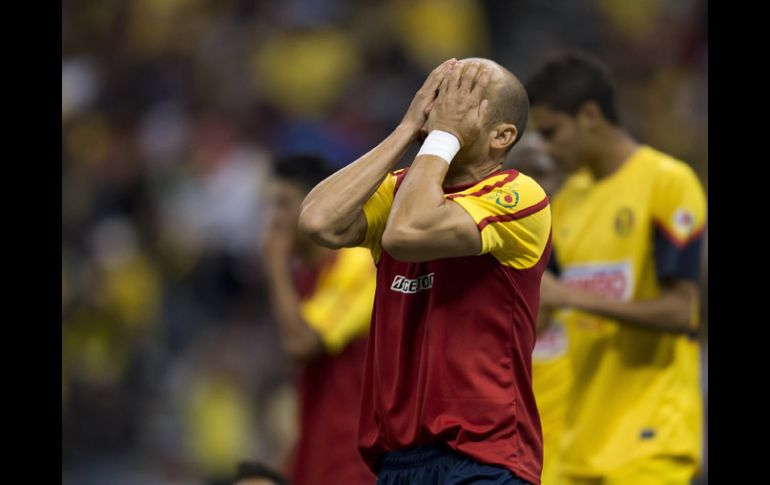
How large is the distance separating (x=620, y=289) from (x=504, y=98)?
226 cm

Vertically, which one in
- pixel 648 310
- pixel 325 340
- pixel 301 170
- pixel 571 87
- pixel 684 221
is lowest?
pixel 325 340

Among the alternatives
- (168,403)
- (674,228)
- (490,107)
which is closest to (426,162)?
(490,107)

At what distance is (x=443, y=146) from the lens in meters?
4.05

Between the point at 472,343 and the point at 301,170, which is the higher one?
the point at 301,170

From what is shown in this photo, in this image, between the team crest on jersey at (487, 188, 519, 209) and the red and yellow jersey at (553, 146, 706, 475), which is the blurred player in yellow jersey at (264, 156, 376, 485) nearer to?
the red and yellow jersey at (553, 146, 706, 475)

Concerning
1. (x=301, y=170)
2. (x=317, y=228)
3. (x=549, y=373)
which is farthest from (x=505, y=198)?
(x=301, y=170)

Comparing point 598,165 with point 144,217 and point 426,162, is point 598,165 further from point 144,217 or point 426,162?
point 144,217

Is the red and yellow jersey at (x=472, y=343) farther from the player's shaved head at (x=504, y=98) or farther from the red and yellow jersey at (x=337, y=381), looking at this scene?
the red and yellow jersey at (x=337, y=381)

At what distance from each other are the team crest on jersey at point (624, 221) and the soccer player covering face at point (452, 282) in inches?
Result: 82.6

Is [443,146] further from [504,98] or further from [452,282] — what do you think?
[452,282]

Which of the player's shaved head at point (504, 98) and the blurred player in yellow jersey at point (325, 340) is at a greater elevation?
the player's shaved head at point (504, 98)

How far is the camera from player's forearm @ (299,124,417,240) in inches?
163

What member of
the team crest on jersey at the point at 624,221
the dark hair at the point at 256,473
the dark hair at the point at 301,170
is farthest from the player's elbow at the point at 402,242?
the dark hair at the point at 301,170

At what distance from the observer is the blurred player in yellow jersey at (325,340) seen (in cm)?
628
